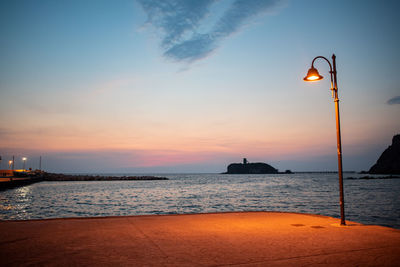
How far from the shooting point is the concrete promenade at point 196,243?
5.68 meters

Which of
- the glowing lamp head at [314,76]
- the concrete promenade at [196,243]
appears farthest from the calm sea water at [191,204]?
the concrete promenade at [196,243]

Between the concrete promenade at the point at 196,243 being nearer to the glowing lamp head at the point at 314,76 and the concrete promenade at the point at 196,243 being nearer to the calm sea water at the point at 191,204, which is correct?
the glowing lamp head at the point at 314,76

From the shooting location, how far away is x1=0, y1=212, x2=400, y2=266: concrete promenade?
5.68 metres

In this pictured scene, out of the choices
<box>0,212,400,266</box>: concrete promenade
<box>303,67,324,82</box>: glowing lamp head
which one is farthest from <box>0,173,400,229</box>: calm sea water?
<box>0,212,400,266</box>: concrete promenade

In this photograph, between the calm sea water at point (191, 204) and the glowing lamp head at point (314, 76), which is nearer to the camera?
the glowing lamp head at point (314, 76)

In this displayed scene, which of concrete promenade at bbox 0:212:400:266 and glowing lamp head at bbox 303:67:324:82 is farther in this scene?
glowing lamp head at bbox 303:67:324:82

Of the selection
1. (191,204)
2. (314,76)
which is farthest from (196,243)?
(191,204)

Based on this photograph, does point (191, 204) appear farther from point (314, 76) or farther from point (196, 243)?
point (196, 243)

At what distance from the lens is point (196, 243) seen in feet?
23.3

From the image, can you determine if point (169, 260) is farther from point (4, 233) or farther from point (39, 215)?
point (39, 215)

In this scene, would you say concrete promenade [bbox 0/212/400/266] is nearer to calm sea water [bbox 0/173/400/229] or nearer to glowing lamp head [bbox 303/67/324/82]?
glowing lamp head [bbox 303/67/324/82]

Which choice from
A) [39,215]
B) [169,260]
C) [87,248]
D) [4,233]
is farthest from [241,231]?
[39,215]

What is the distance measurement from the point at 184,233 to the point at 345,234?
4494 millimetres

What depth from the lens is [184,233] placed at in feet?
27.3
